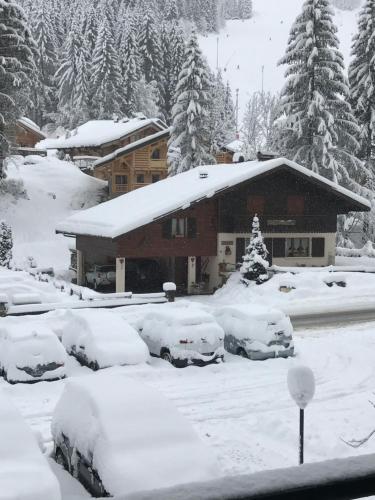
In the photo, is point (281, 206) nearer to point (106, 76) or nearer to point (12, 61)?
point (12, 61)

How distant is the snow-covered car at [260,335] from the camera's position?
2120 cm

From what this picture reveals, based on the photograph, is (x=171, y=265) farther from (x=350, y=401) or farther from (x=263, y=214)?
(x=350, y=401)

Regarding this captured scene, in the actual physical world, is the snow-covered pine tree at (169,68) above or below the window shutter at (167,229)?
above

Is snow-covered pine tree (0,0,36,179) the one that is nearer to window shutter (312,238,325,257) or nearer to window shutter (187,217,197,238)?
window shutter (187,217,197,238)

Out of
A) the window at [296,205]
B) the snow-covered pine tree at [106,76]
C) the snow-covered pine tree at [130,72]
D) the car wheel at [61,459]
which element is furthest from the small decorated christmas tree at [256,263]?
the snow-covered pine tree at [130,72]

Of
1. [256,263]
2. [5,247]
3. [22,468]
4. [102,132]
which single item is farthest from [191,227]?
[102,132]

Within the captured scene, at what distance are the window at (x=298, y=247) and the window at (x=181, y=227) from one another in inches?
264

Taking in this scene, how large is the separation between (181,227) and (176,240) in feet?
3.13

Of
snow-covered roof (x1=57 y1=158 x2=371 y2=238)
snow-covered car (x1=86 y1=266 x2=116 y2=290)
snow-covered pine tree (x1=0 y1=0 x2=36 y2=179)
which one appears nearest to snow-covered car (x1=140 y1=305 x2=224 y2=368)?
snow-covered roof (x1=57 y1=158 x2=371 y2=238)

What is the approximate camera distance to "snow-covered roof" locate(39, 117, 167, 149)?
69250 mm

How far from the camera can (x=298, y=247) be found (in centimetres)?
4194

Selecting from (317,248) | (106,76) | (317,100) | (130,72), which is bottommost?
(317,248)

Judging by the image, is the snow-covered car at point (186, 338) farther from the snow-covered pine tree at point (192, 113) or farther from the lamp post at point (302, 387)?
the snow-covered pine tree at point (192, 113)

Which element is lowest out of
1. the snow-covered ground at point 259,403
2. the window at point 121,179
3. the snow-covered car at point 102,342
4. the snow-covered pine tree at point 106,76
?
the snow-covered ground at point 259,403
